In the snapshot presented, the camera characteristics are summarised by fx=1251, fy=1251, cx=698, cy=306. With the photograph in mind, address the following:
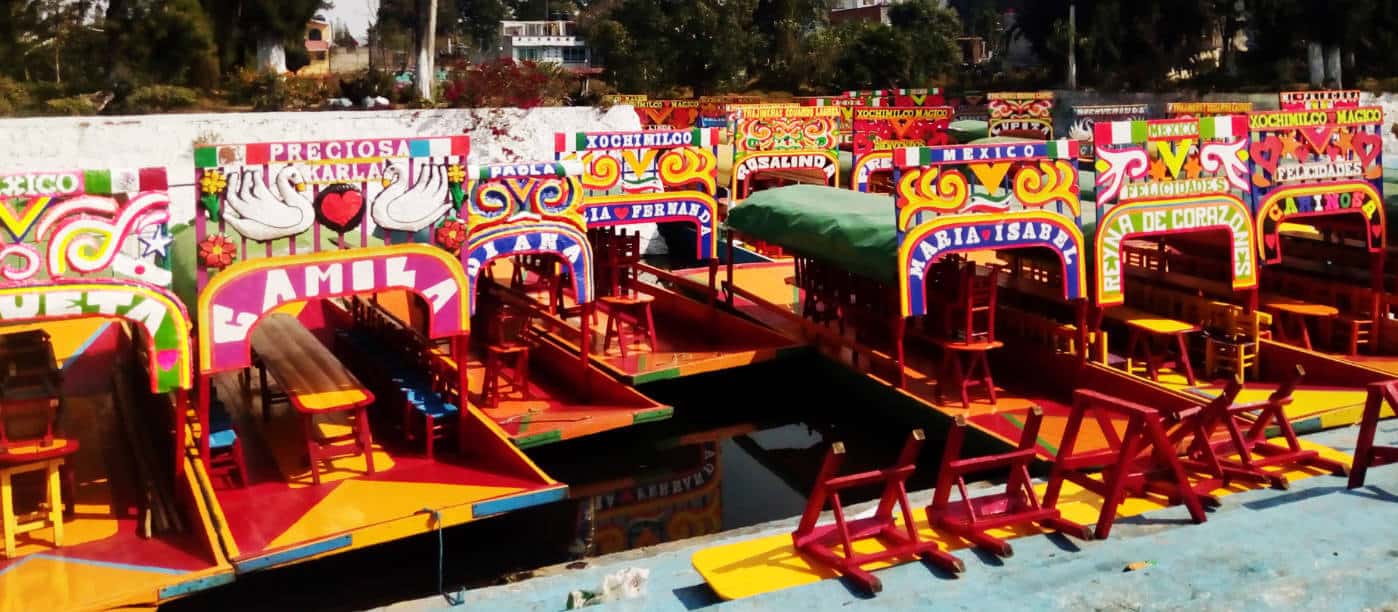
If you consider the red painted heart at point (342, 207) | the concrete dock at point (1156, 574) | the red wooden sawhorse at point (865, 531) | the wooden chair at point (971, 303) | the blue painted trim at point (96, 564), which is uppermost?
the red painted heart at point (342, 207)

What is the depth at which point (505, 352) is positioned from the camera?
1218 cm

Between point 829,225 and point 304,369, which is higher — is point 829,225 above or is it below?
above

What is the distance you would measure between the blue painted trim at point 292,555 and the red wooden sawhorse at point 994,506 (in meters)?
4.04

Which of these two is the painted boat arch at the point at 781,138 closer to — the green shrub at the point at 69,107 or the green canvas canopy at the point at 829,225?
the green canvas canopy at the point at 829,225

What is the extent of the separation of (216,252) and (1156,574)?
6.67m

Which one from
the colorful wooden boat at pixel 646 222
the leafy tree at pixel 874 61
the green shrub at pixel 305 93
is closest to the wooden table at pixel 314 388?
the colorful wooden boat at pixel 646 222

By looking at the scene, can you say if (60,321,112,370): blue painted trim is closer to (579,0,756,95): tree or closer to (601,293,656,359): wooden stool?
(601,293,656,359): wooden stool

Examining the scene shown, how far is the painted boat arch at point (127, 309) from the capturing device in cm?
817

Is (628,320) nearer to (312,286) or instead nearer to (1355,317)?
(312,286)

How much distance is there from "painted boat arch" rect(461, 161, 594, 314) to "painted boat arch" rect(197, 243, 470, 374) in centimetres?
169

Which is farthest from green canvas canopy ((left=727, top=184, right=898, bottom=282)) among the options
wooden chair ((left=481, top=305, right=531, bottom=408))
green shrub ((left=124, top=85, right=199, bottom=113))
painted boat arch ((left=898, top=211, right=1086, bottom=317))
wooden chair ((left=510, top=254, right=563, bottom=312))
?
green shrub ((left=124, top=85, right=199, bottom=113))

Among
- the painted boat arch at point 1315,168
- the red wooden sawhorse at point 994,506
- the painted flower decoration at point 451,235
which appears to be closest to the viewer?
the red wooden sawhorse at point 994,506

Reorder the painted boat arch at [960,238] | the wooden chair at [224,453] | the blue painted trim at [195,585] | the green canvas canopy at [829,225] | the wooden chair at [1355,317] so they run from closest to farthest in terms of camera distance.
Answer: the blue painted trim at [195,585], the wooden chair at [224,453], the painted boat arch at [960,238], the green canvas canopy at [829,225], the wooden chair at [1355,317]

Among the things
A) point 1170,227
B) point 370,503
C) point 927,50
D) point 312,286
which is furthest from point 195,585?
point 927,50
